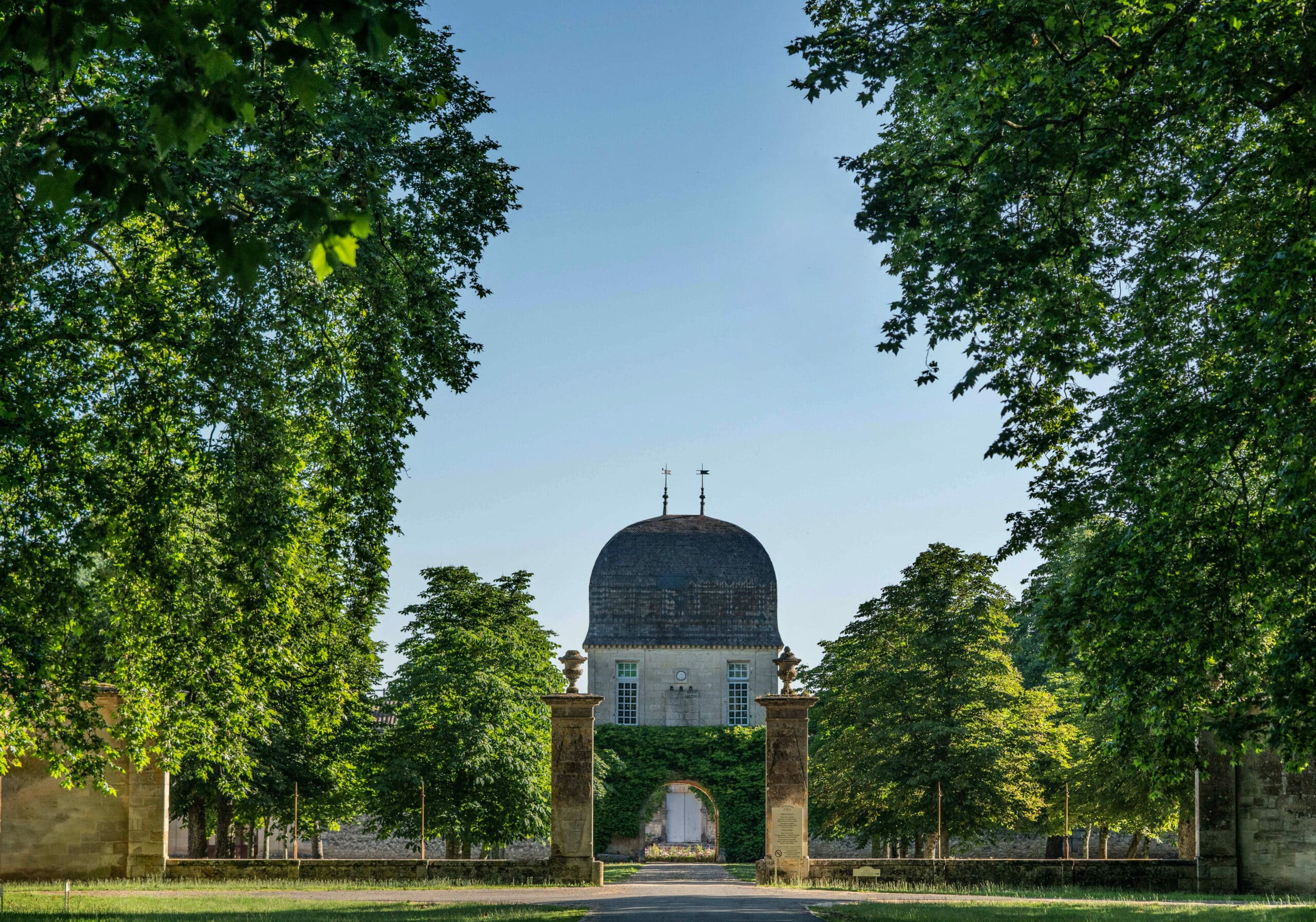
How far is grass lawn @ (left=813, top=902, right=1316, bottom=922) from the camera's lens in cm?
1537

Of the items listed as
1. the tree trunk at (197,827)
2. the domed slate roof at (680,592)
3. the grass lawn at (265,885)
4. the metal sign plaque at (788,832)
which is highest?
the domed slate roof at (680,592)

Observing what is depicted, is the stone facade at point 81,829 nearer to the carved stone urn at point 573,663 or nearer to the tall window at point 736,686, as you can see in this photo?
the carved stone urn at point 573,663

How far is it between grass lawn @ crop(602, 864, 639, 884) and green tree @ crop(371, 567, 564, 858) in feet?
6.95

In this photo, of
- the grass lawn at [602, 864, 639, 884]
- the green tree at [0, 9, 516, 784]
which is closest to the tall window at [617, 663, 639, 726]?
the grass lawn at [602, 864, 639, 884]

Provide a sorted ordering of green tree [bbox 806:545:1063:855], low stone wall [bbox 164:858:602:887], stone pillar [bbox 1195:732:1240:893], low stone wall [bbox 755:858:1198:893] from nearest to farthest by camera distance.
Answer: stone pillar [bbox 1195:732:1240:893]
low stone wall [bbox 755:858:1198:893]
low stone wall [bbox 164:858:602:887]
green tree [bbox 806:545:1063:855]

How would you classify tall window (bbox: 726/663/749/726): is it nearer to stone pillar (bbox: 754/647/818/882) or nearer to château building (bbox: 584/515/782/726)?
château building (bbox: 584/515/782/726)

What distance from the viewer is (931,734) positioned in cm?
2880

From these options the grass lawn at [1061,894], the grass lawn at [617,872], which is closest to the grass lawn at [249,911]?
the grass lawn at [1061,894]

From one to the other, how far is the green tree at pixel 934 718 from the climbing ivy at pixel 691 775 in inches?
404

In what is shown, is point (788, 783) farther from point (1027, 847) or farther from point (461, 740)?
point (1027, 847)

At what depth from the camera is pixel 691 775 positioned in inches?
1679

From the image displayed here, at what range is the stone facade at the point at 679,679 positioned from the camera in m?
51.8

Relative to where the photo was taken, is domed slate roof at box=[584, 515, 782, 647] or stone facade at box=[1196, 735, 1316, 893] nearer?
stone facade at box=[1196, 735, 1316, 893]

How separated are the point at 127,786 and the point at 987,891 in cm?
1488
